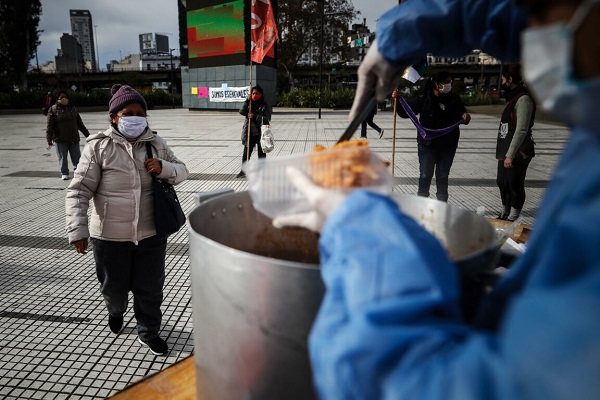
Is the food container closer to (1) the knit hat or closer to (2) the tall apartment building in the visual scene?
(1) the knit hat

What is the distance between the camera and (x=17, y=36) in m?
38.6

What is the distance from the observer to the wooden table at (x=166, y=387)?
4.57 feet

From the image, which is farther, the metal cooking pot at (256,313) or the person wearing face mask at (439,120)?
the person wearing face mask at (439,120)

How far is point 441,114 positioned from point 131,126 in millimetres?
3816

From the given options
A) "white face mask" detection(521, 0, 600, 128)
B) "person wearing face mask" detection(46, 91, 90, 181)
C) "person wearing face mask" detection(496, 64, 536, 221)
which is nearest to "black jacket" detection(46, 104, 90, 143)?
"person wearing face mask" detection(46, 91, 90, 181)

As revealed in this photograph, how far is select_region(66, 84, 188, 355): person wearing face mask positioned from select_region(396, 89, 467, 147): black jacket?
3466 mm

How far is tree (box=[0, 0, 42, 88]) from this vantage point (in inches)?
1499

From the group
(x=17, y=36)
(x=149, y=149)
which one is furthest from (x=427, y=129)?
(x=17, y=36)

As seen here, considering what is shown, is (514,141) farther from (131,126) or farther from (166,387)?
(166,387)

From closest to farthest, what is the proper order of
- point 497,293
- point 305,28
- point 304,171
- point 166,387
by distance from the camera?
point 497,293 → point 304,171 → point 166,387 → point 305,28

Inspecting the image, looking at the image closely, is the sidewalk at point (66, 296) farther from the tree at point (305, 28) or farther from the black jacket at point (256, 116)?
the tree at point (305, 28)

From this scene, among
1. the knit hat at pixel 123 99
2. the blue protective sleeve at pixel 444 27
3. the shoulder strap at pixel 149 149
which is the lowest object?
the shoulder strap at pixel 149 149

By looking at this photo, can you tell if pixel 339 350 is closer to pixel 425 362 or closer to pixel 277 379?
pixel 425 362

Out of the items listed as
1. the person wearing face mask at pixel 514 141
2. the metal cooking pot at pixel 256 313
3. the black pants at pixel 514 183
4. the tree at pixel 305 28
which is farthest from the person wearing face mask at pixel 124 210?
the tree at pixel 305 28
